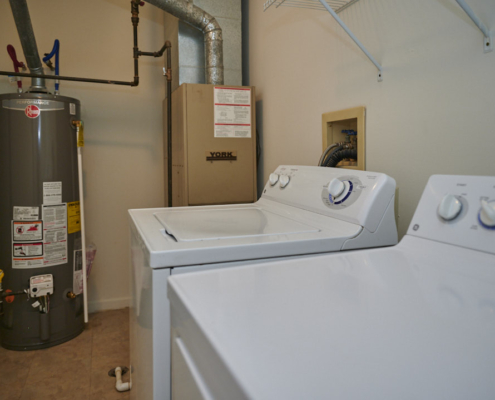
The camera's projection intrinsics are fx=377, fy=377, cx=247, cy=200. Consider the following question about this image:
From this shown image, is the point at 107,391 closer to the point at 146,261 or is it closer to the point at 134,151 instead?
the point at 146,261

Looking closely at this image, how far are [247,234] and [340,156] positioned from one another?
0.68 meters

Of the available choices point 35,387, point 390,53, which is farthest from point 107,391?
point 390,53

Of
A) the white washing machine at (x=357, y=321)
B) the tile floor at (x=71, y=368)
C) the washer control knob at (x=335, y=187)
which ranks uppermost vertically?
the washer control knob at (x=335, y=187)

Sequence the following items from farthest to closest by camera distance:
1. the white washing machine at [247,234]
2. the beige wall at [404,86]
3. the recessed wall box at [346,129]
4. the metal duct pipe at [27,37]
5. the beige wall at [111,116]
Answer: the beige wall at [111,116], the metal duct pipe at [27,37], the recessed wall box at [346,129], the beige wall at [404,86], the white washing machine at [247,234]

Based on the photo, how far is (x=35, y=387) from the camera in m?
1.81

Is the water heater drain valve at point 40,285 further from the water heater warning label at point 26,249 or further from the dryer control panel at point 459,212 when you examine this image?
the dryer control panel at point 459,212

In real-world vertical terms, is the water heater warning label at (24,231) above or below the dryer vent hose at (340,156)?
below

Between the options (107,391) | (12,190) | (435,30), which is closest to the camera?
(435,30)

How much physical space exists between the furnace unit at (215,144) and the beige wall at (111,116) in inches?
25.8

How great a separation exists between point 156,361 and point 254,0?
7.10 ft

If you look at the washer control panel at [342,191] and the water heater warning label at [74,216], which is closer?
the washer control panel at [342,191]

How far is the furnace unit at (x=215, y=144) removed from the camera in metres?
2.07

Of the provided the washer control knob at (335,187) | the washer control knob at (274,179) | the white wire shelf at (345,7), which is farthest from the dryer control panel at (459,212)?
the washer control knob at (274,179)

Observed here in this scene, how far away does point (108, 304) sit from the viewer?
2.75 m
